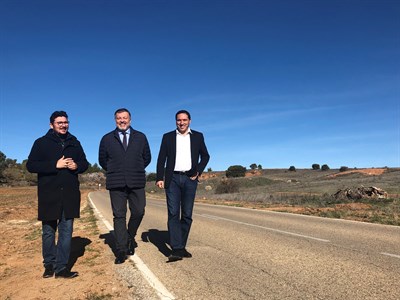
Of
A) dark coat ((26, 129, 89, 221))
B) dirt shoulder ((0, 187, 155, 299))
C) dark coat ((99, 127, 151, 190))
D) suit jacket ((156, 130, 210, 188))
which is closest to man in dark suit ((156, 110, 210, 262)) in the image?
suit jacket ((156, 130, 210, 188))

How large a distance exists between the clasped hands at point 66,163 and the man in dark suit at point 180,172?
4.87 ft

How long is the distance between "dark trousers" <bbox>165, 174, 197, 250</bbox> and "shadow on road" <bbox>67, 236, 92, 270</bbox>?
5.88 feet

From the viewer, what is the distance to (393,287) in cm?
503

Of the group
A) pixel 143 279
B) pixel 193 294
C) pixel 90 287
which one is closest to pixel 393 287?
pixel 193 294

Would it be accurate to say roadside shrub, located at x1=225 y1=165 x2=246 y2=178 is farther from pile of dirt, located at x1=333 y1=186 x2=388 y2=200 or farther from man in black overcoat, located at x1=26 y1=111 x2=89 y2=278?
man in black overcoat, located at x1=26 y1=111 x2=89 y2=278

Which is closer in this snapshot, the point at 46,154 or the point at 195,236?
the point at 46,154

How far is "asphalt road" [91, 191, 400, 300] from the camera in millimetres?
4965

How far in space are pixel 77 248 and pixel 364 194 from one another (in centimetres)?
1936

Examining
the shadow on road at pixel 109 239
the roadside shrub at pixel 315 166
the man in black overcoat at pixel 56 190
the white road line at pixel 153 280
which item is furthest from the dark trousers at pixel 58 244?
the roadside shrub at pixel 315 166

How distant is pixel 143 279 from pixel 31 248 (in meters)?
4.83

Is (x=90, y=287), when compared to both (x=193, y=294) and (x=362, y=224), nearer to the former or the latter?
(x=193, y=294)

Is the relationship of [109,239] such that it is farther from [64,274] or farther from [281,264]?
[281,264]

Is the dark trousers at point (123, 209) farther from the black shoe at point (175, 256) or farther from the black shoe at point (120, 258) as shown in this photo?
the black shoe at point (175, 256)

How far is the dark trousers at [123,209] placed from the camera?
6746 millimetres
